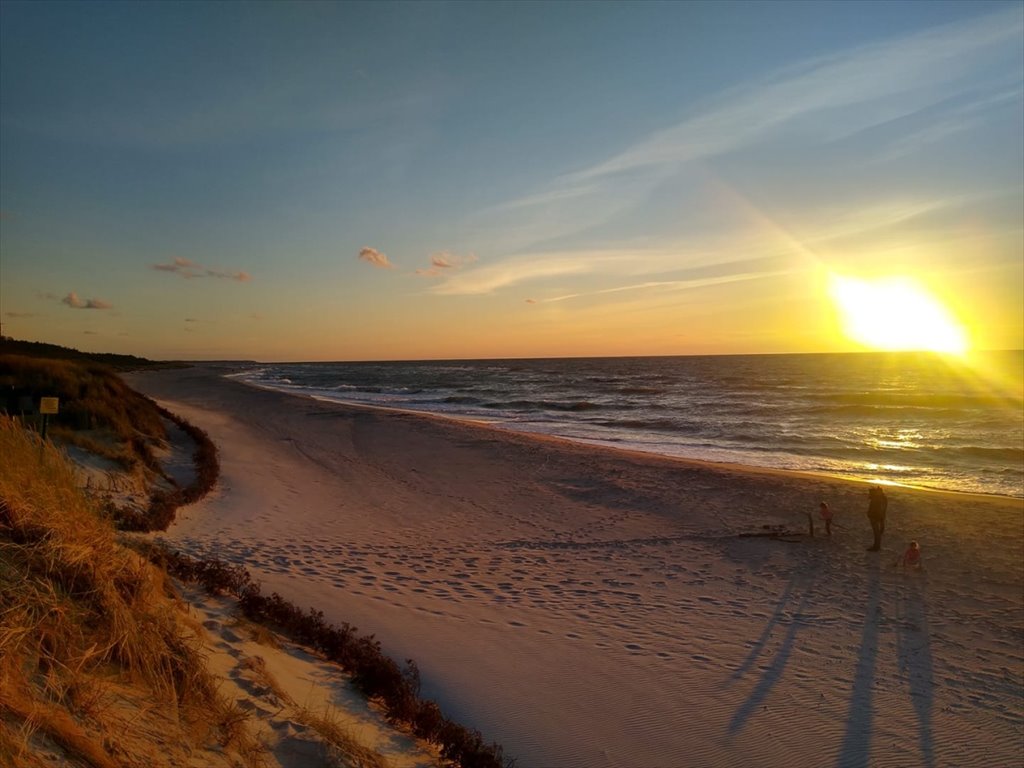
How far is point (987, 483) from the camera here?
800 inches

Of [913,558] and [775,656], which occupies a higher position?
[913,558]

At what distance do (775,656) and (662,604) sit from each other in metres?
1.86

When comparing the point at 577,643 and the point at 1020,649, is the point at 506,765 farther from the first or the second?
the point at 1020,649

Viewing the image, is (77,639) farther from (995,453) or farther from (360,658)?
(995,453)

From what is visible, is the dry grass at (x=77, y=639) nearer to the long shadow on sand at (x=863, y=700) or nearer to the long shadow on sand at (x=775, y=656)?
the long shadow on sand at (x=775, y=656)

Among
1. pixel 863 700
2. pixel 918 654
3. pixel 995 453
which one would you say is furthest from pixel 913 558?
pixel 995 453

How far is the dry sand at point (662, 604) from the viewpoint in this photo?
5758mm

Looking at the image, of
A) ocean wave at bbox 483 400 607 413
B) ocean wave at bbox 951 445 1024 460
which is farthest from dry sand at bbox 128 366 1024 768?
ocean wave at bbox 483 400 607 413

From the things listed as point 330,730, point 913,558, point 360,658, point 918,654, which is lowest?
point 918,654

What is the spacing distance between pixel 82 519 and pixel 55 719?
2080mm

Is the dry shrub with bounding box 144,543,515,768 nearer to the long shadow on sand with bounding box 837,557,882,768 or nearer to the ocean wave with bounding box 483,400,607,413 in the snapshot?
the long shadow on sand with bounding box 837,557,882,768

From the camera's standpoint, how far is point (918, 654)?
7738 millimetres

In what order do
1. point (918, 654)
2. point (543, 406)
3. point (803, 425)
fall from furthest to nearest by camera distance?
point (543, 406)
point (803, 425)
point (918, 654)

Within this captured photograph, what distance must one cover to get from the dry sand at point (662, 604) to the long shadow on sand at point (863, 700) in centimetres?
3
